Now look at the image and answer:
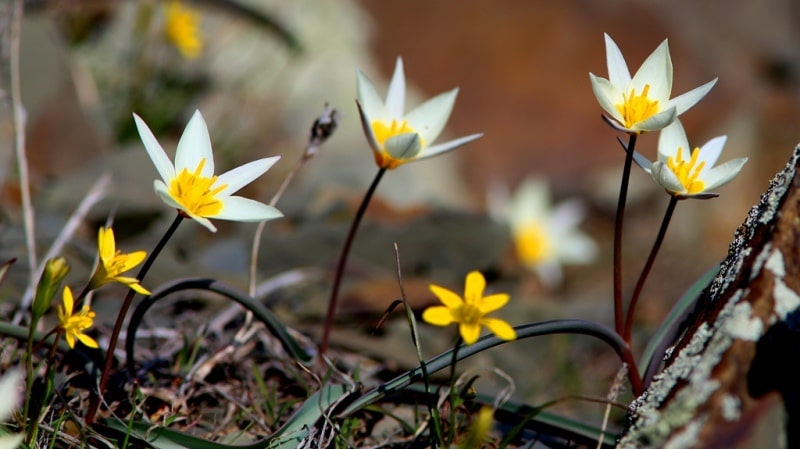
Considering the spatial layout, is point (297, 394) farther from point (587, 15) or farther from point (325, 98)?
point (587, 15)

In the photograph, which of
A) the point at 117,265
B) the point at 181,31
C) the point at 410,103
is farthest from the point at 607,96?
the point at 410,103

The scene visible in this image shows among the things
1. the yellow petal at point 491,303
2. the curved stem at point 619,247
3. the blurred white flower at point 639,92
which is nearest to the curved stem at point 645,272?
the curved stem at point 619,247

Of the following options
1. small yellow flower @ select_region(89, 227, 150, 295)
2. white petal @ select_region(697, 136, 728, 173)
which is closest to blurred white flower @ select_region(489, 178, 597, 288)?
white petal @ select_region(697, 136, 728, 173)

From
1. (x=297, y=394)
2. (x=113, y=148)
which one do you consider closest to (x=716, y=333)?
(x=297, y=394)

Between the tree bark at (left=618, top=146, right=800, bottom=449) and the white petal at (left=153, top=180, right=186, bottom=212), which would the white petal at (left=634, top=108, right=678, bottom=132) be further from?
the white petal at (left=153, top=180, right=186, bottom=212)

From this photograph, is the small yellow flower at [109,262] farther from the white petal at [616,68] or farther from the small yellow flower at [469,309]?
the white petal at [616,68]
